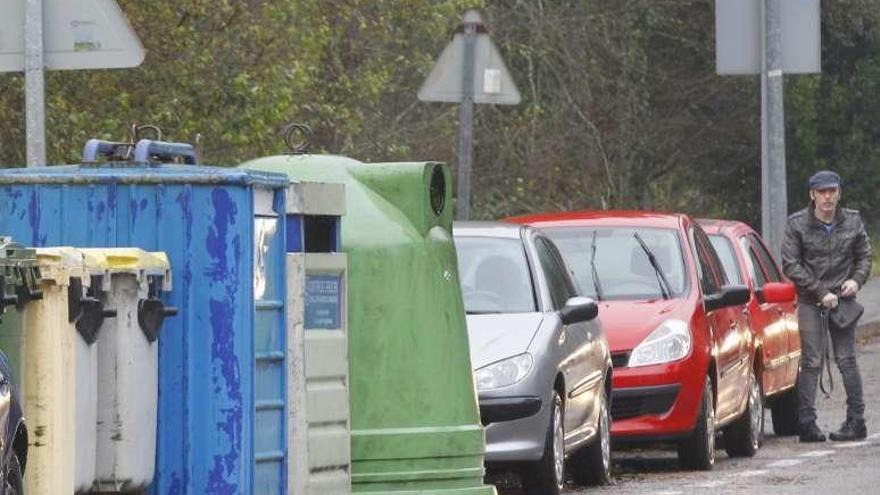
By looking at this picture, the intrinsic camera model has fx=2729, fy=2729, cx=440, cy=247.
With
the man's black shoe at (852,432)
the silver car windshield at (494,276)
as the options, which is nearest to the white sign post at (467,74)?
the man's black shoe at (852,432)

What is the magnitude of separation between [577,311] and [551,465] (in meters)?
0.94

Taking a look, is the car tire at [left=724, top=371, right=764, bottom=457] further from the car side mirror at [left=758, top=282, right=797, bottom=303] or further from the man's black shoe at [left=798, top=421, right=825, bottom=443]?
the car side mirror at [left=758, top=282, right=797, bottom=303]

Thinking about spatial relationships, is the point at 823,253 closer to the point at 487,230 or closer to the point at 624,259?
the point at 624,259

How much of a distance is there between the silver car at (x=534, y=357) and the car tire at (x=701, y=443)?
0.82 metres

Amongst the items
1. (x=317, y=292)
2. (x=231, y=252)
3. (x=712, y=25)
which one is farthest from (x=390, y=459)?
(x=712, y=25)

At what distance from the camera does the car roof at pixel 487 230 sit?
14.1 m

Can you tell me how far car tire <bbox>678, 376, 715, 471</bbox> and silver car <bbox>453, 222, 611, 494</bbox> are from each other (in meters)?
0.82

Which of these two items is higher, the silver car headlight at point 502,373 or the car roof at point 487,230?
the car roof at point 487,230

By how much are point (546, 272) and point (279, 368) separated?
4.75 m

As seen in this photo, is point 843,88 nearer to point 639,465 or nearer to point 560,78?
point 560,78

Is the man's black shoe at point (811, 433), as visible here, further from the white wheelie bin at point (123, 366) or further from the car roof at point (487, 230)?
the white wheelie bin at point (123, 366)

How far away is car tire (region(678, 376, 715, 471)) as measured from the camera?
49.1 feet

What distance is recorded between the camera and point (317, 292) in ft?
31.6

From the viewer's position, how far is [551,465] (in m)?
12.8
